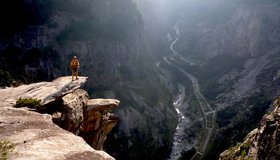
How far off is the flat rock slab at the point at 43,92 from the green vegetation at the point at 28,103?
51 centimetres

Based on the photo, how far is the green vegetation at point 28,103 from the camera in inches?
1126

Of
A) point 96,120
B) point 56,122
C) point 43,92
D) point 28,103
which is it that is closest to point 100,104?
point 96,120

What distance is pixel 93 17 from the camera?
341ft

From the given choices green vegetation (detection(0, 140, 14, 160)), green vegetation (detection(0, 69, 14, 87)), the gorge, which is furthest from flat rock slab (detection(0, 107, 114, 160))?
the gorge

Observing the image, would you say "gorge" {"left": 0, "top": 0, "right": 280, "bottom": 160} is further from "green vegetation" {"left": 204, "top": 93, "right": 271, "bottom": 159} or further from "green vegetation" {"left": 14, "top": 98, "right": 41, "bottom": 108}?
"green vegetation" {"left": 14, "top": 98, "right": 41, "bottom": 108}

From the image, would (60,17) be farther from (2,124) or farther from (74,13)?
(2,124)

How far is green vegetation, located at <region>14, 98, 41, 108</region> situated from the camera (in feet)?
93.8

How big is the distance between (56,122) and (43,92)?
4054 millimetres

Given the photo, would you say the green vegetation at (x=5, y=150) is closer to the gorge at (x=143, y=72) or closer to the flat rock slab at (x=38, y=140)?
the flat rock slab at (x=38, y=140)

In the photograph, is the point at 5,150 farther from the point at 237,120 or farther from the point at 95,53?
the point at 237,120

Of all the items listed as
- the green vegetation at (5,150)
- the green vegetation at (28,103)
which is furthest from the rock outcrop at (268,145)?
the green vegetation at (28,103)

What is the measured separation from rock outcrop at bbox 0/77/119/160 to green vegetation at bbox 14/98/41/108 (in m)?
0.37

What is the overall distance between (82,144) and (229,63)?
5092 inches

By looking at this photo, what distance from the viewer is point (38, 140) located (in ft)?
71.1
